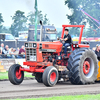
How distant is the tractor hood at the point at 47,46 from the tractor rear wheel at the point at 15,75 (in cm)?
91

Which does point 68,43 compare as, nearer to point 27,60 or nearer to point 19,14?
point 27,60

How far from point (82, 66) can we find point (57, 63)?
3.34 feet

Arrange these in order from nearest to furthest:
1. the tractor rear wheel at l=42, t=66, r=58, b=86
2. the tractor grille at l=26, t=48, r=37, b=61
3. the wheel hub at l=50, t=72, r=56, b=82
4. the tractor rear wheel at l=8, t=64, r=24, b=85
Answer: the tractor rear wheel at l=42, t=66, r=58, b=86 < the wheel hub at l=50, t=72, r=56, b=82 < the tractor grille at l=26, t=48, r=37, b=61 < the tractor rear wheel at l=8, t=64, r=24, b=85

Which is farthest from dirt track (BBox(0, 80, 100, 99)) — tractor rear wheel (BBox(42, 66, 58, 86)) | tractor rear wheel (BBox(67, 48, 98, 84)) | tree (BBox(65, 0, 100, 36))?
tree (BBox(65, 0, 100, 36))

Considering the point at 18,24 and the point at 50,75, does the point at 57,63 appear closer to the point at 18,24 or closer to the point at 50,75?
the point at 50,75

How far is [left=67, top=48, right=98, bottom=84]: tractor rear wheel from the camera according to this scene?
37.6ft

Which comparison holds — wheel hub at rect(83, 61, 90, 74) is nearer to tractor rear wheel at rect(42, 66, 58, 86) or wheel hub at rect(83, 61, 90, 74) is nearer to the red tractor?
the red tractor

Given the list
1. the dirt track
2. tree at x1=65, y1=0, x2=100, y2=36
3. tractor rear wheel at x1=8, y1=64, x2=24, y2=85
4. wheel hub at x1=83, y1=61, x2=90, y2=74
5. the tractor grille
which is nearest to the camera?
the dirt track

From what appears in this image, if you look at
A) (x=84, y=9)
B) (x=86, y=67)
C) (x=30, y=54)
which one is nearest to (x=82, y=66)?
(x=86, y=67)

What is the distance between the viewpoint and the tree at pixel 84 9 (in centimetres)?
4191

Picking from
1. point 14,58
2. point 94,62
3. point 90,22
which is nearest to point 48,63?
point 94,62

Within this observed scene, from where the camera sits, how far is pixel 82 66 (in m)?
11.6

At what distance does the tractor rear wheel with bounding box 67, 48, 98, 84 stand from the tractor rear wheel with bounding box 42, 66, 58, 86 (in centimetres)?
65

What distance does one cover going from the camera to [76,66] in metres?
11.4
